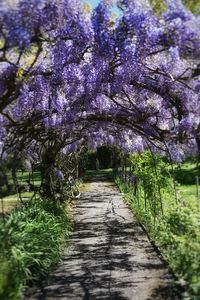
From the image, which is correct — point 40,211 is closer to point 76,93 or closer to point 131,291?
point 76,93

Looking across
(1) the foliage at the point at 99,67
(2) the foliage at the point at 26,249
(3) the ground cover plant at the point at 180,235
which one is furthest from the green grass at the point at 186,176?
(2) the foliage at the point at 26,249

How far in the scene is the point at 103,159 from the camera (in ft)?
153

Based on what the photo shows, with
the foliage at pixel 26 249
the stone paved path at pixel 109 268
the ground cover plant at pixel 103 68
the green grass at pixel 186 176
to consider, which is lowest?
the stone paved path at pixel 109 268

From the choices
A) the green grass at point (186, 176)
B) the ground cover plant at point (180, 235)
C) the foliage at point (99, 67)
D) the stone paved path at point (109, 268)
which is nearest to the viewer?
the ground cover plant at point (180, 235)

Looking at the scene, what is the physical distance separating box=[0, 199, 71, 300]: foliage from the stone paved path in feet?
0.78

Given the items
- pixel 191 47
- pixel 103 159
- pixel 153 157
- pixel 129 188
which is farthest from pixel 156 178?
pixel 103 159

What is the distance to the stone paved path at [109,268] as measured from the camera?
7.38 m

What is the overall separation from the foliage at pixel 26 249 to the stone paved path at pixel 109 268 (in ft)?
0.78

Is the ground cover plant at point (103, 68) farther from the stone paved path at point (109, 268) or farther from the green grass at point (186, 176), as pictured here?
the green grass at point (186, 176)

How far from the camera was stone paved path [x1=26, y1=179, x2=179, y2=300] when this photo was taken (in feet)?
24.2

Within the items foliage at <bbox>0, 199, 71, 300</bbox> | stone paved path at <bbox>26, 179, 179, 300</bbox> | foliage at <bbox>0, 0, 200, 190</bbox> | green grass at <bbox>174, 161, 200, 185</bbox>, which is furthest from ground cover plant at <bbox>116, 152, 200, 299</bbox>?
green grass at <bbox>174, 161, 200, 185</bbox>

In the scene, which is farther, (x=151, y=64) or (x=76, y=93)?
(x=76, y=93)

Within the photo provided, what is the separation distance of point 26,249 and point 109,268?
1.47 meters

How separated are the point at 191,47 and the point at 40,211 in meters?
Answer: 5.06
